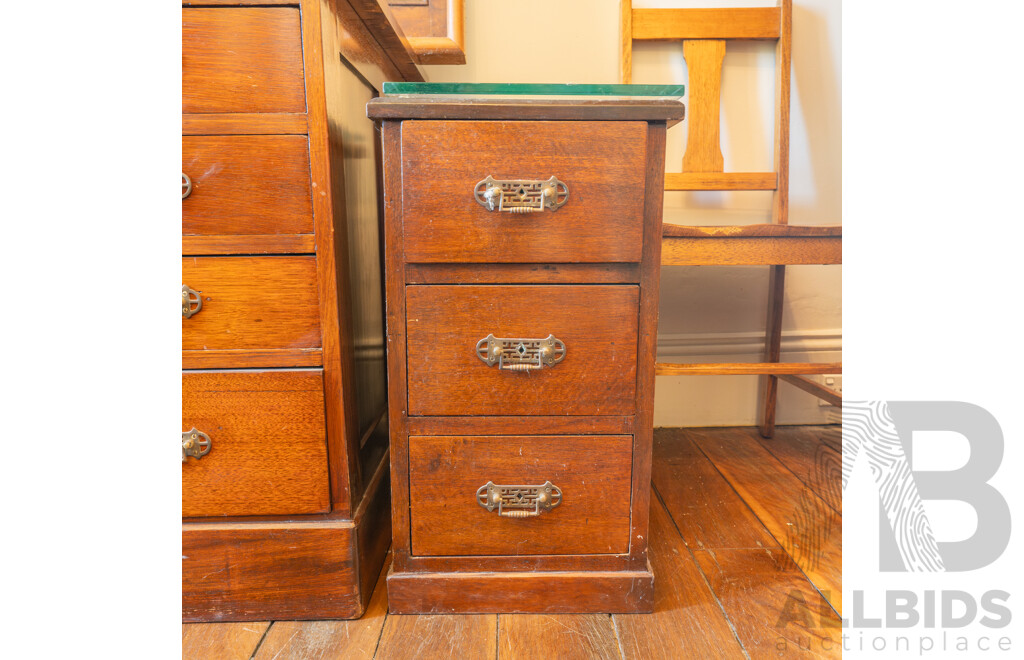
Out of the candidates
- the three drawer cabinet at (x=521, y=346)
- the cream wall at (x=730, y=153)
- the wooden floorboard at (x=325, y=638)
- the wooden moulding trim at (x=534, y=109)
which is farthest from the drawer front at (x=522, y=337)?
the cream wall at (x=730, y=153)

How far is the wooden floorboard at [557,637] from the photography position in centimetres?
71

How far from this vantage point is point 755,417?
1.50 m

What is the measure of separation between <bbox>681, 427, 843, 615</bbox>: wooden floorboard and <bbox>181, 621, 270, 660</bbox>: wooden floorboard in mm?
819

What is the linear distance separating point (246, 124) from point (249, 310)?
0.77 feet

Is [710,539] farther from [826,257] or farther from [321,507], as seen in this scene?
[321,507]

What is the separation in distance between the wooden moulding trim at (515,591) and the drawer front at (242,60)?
0.66 meters

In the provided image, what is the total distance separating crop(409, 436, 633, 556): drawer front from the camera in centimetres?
76

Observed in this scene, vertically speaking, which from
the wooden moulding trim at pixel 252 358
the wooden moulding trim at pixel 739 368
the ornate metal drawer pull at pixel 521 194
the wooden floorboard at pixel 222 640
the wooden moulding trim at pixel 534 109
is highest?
the wooden moulding trim at pixel 534 109

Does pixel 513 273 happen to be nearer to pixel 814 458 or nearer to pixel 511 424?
pixel 511 424

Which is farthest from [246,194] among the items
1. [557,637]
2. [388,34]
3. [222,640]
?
[557,637]

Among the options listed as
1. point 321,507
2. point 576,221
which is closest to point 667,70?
point 576,221

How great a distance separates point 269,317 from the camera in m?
0.72

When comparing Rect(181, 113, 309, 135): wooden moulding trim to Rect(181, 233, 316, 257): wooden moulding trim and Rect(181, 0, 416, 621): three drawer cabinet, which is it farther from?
Rect(181, 233, 316, 257): wooden moulding trim

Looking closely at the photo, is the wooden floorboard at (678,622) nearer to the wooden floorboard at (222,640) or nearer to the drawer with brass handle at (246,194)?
the wooden floorboard at (222,640)
